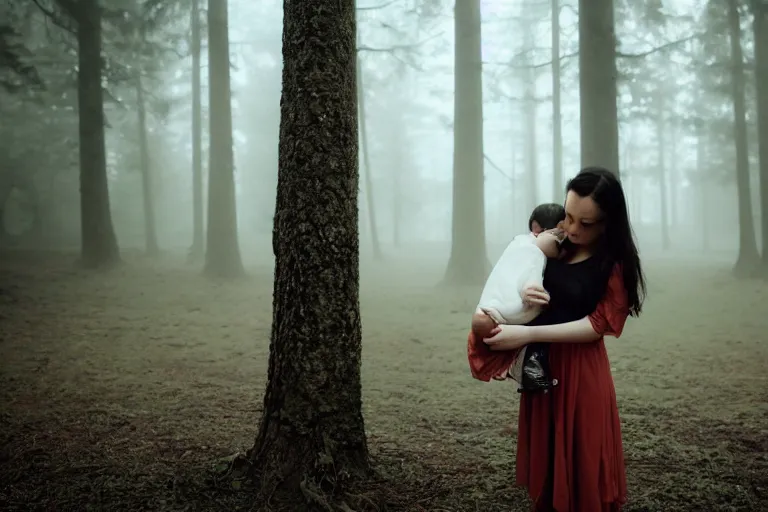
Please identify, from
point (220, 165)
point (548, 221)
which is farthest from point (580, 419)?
A: point (220, 165)

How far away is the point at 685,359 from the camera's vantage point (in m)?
6.69

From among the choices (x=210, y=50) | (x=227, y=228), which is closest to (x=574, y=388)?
(x=227, y=228)

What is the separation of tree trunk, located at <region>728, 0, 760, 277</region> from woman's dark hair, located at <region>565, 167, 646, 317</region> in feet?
46.0

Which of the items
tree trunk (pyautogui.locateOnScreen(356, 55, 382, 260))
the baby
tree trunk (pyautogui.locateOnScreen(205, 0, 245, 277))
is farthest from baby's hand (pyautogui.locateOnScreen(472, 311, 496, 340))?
tree trunk (pyautogui.locateOnScreen(356, 55, 382, 260))

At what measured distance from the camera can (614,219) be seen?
2.04m

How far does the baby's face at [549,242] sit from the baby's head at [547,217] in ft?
0.38

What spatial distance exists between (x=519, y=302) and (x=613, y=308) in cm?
41

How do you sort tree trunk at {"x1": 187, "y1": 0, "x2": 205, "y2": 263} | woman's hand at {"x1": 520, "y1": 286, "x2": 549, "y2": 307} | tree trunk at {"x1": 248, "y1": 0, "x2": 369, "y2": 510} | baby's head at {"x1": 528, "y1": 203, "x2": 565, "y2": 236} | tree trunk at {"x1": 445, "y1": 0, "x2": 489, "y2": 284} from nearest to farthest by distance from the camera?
woman's hand at {"x1": 520, "y1": 286, "x2": 549, "y2": 307} < baby's head at {"x1": 528, "y1": 203, "x2": 565, "y2": 236} < tree trunk at {"x1": 248, "y1": 0, "x2": 369, "y2": 510} < tree trunk at {"x1": 445, "y1": 0, "x2": 489, "y2": 284} < tree trunk at {"x1": 187, "y1": 0, "x2": 205, "y2": 263}

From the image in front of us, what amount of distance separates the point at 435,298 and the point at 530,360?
31.1 ft

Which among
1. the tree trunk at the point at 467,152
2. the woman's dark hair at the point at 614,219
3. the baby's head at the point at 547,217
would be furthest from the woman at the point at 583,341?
the tree trunk at the point at 467,152

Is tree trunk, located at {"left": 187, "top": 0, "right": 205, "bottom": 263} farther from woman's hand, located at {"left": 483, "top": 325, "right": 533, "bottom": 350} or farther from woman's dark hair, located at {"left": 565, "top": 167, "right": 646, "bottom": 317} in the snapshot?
woman's dark hair, located at {"left": 565, "top": 167, "right": 646, "bottom": 317}

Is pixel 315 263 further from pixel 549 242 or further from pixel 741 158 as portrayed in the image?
pixel 741 158

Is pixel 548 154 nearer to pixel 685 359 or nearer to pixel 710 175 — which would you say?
pixel 710 175

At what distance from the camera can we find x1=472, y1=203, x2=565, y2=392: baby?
198cm
